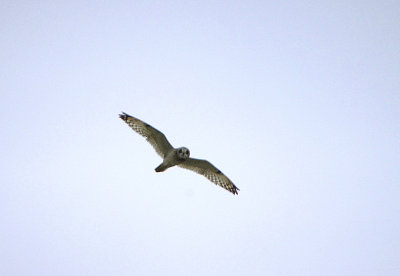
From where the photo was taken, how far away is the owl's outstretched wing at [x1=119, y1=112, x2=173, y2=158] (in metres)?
14.4

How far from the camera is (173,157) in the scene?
14.2 metres

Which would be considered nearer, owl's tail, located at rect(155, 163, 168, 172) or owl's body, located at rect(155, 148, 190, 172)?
owl's body, located at rect(155, 148, 190, 172)

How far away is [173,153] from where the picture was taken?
14.1 m

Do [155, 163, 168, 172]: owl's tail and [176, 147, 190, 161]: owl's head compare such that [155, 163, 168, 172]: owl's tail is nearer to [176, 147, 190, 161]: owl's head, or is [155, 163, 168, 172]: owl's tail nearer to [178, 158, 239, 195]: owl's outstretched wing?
[176, 147, 190, 161]: owl's head

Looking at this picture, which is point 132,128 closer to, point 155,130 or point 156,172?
point 155,130

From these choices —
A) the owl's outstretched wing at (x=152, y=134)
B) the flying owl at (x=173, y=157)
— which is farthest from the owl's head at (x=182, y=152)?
the owl's outstretched wing at (x=152, y=134)

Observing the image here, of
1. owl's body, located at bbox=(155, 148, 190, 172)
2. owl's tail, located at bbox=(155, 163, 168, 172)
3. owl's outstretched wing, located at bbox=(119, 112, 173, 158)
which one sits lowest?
owl's tail, located at bbox=(155, 163, 168, 172)

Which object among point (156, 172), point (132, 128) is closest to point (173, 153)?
point (156, 172)

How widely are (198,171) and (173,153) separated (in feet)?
5.99

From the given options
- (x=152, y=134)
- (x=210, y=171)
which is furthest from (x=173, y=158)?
(x=210, y=171)

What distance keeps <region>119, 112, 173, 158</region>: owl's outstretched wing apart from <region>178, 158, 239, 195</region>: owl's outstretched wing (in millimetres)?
1006

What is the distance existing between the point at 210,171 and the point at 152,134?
293 cm

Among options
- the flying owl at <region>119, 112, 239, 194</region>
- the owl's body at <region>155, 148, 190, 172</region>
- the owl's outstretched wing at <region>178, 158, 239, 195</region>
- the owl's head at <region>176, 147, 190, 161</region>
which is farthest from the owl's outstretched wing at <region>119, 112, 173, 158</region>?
the owl's outstretched wing at <region>178, 158, 239, 195</region>

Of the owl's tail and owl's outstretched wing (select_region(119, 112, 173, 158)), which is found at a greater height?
owl's outstretched wing (select_region(119, 112, 173, 158))
